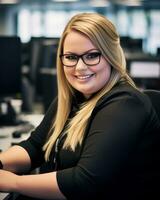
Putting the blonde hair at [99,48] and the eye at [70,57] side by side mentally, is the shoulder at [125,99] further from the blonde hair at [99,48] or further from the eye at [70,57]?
the eye at [70,57]

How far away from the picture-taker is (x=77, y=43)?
4.55ft

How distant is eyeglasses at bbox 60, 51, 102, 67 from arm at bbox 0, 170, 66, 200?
0.40m

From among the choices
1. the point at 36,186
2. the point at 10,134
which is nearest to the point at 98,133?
the point at 36,186

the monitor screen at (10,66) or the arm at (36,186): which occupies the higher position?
the monitor screen at (10,66)

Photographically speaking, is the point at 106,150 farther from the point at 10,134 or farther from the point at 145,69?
the point at 145,69

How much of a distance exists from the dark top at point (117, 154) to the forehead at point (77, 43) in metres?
0.17

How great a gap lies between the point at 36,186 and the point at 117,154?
275 mm

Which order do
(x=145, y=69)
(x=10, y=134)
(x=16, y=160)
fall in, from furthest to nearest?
(x=145, y=69) → (x=10, y=134) → (x=16, y=160)

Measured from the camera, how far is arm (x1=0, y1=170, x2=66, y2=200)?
1259mm

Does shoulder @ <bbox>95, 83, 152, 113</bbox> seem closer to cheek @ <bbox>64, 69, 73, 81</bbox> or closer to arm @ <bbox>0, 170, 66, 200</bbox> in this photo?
cheek @ <bbox>64, 69, 73, 81</bbox>

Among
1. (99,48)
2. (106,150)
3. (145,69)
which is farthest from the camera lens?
(145,69)

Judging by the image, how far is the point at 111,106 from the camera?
1.31 m

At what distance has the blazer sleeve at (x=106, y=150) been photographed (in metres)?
1.23

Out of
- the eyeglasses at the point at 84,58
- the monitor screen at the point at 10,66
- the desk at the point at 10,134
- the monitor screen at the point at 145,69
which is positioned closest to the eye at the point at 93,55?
the eyeglasses at the point at 84,58
